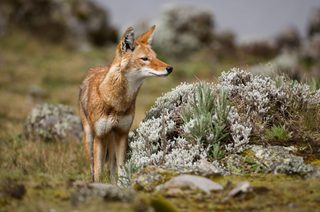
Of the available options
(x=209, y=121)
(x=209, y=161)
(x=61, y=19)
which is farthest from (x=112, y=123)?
(x=61, y=19)

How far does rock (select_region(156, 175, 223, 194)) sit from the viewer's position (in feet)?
19.3

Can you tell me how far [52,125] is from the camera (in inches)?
521

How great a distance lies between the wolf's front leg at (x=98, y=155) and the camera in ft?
28.6

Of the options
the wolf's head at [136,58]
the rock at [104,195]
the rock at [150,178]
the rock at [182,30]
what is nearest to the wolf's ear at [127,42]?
the wolf's head at [136,58]

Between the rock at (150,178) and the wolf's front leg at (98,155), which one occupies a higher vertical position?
the wolf's front leg at (98,155)

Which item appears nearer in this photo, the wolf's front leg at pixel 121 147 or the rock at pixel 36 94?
the wolf's front leg at pixel 121 147

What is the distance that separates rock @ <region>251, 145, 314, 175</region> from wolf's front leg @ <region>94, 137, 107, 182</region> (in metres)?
2.36

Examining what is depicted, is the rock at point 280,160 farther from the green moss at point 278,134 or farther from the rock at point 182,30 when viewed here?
the rock at point 182,30

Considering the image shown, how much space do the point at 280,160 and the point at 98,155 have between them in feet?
9.54

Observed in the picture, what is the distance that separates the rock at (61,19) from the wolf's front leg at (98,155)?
28255mm

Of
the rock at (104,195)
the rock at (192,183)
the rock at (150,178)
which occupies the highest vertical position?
the rock at (150,178)

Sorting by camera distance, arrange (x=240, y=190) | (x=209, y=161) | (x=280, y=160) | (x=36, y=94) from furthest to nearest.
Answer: (x=36, y=94) → (x=209, y=161) → (x=280, y=160) → (x=240, y=190)

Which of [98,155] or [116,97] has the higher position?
[116,97]

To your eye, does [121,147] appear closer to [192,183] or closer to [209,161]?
[209,161]
